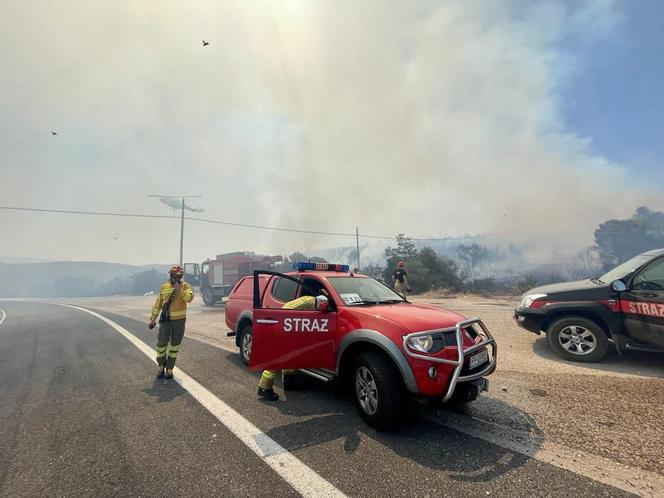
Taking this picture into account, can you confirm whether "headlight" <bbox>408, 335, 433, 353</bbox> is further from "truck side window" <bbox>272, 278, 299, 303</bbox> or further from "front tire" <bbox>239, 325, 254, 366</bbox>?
"front tire" <bbox>239, 325, 254, 366</bbox>

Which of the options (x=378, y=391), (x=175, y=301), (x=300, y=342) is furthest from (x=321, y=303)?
(x=175, y=301)

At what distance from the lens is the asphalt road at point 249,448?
2258mm

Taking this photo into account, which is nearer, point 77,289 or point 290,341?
point 290,341

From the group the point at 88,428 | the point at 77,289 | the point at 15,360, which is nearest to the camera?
the point at 88,428

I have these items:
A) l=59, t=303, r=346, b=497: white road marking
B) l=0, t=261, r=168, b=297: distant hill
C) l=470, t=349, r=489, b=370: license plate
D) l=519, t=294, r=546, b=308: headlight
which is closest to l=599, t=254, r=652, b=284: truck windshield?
l=519, t=294, r=546, b=308: headlight

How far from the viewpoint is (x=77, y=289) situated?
7356 centimetres

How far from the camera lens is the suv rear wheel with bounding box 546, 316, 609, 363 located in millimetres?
4969

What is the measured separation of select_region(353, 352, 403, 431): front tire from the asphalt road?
15 cm

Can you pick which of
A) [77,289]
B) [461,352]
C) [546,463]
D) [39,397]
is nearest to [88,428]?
[39,397]

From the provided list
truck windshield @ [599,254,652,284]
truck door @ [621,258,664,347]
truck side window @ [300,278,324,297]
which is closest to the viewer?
truck side window @ [300,278,324,297]

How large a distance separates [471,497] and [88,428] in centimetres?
370

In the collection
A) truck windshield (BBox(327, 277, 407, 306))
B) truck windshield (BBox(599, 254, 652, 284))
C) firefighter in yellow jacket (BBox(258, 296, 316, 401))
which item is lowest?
firefighter in yellow jacket (BBox(258, 296, 316, 401))

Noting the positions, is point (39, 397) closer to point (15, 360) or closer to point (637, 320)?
point (15, 360)

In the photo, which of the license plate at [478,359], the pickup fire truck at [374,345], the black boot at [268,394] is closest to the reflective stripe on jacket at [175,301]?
the pickup fire truck at [374,345]
